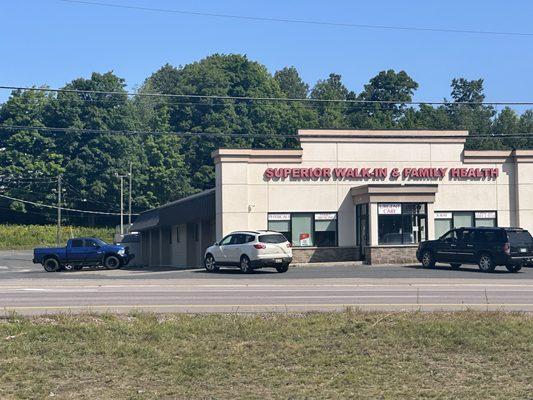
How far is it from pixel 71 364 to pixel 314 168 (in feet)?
105

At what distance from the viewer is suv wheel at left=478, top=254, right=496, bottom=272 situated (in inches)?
1377

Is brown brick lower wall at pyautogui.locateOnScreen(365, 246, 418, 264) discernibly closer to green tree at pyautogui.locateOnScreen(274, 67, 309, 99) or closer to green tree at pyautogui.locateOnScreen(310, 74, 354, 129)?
green tree at pyautogui.locateOnScreen(310, 74, 354, 129)

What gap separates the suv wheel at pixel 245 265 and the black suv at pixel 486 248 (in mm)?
7961

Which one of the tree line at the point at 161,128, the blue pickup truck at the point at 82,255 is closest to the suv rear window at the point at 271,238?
the blue pickup truck at the point at 82,255

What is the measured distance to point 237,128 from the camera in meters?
105

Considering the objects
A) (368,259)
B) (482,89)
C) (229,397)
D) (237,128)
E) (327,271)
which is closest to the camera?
(229,397)

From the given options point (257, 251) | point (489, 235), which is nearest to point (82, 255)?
point (257, 251)

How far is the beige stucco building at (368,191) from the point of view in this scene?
42.6 m

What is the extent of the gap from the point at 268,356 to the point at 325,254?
30.3 meters

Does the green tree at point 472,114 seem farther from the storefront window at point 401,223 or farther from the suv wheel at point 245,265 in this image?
the suv wheel at point 245,265

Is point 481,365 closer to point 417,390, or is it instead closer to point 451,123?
point 417,390

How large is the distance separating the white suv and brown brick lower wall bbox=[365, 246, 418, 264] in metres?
6.41

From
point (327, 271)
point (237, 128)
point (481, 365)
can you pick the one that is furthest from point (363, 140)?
point (237, 128)

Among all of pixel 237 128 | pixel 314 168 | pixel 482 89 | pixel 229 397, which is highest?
pixel 482 89
